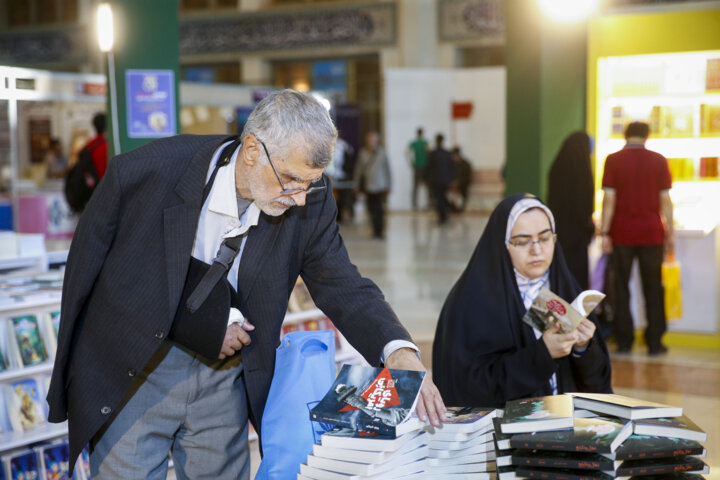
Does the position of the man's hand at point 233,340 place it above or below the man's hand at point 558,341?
above

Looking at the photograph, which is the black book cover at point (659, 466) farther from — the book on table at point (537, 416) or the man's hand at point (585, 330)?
the man's hand at point (585, 330)

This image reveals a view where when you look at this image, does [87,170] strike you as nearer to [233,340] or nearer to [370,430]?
[233,340]

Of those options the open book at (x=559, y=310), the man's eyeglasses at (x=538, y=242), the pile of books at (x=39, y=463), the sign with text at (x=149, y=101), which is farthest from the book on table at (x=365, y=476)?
the sign with text at (x=149, y=101)

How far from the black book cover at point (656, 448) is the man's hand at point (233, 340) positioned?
2.88 feet

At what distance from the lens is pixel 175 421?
2219mm

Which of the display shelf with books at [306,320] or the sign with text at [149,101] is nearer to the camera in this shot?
the display shelf with books at [306,320]

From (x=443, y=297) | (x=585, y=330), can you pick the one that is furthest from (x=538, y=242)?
(x=443, y=297)

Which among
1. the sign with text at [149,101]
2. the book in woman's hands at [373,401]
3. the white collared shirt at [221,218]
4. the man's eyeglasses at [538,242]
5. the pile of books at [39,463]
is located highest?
the sign with text at [149,101]

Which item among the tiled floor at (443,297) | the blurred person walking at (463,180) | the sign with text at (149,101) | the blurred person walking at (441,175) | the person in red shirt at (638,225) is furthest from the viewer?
the blurred person walking at (463,180)

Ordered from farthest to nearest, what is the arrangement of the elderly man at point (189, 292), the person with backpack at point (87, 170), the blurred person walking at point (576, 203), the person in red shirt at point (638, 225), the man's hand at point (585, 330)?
the person with backpack at point (87, 170), the blurred person walking at point (576, 203), the person in red shirt at point (638, 225), the man's hand at point (585, 330), the elderly man at point (189, 292)

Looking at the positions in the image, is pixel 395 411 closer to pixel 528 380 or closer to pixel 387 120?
pixel 528 380

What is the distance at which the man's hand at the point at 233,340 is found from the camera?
2.13 m

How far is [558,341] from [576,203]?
161 inches

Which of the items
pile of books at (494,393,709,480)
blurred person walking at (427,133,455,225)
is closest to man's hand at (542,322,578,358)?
pile of books at (494,393,709,480)
